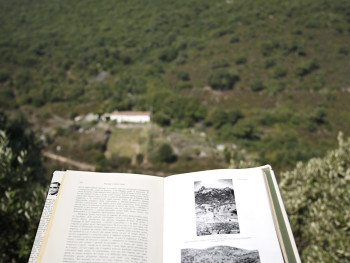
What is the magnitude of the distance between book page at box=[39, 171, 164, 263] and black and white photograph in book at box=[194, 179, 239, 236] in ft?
0.82

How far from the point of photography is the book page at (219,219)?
188 cm

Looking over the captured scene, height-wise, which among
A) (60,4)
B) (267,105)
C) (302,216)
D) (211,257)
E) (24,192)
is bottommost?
(267,105)

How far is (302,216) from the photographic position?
154 inches

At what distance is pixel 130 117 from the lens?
2436 centimetres

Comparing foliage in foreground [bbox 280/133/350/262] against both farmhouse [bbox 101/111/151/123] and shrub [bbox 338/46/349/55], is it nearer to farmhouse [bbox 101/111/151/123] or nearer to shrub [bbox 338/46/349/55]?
farmhouse [bbox 101/111/151/123]

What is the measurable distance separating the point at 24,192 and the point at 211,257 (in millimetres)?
2476

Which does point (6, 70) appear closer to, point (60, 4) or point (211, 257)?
point (60, 4)

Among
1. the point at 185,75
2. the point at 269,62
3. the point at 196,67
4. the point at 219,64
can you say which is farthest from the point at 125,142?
the point at 269,62

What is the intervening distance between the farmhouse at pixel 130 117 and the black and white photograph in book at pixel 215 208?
22.2 m

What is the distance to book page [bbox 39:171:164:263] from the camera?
1902 millimetres

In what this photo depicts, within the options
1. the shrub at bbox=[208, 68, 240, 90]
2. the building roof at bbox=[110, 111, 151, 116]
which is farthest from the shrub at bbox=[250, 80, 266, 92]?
the building roof at bbox=[110, 111, 151, 116]

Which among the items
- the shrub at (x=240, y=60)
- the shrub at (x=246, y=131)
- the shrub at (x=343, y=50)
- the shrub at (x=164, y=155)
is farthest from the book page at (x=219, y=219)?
the shrub at (x=343, y=50)

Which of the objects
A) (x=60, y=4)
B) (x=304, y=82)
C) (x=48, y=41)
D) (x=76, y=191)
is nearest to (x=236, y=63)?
(x=304, y=82)

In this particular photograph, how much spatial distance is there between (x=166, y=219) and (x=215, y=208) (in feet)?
1.03
